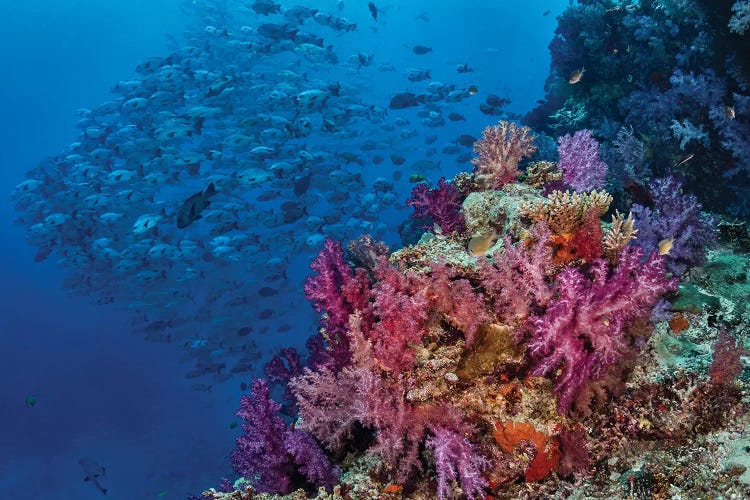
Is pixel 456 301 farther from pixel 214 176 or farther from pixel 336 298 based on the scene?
pixel 214 176

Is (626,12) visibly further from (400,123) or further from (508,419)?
(400,123)

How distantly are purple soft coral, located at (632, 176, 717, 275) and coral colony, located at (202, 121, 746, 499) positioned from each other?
59cm

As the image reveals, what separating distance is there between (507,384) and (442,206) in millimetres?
2157

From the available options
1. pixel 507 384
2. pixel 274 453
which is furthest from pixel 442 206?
pixel 274 453

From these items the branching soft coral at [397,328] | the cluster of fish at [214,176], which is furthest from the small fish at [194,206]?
the branching soft coral at [397,328]

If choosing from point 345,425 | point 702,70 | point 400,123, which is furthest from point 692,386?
point 400,123

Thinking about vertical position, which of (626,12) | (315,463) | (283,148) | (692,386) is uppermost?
(283,148)

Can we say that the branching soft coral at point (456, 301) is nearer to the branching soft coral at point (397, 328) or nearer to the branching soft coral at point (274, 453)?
the branching soft coral at point (397, 328)

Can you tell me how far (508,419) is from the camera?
3176mm

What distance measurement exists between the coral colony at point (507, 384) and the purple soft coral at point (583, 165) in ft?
4.94

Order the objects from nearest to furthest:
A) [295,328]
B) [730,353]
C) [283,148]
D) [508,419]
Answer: [730,353] → [508,419] → [283,148] → [295,328]

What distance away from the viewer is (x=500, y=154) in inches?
199

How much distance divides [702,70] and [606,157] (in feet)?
5.83

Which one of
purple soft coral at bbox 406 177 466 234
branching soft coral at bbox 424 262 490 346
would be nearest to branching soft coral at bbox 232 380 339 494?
branching soft coral at bbox 424 262 490 346
